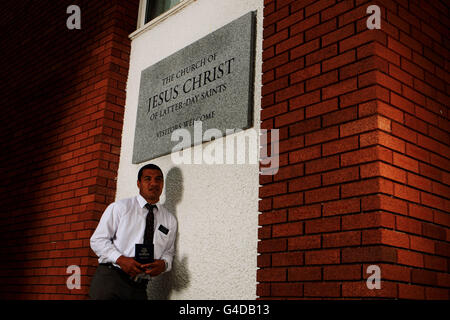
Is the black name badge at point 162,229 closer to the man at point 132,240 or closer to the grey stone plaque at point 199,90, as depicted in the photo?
the man at point 132,240

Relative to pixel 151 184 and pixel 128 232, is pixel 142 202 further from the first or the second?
pixel 128 232

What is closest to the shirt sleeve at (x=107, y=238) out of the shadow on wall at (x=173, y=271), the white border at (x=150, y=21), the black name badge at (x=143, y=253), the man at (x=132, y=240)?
the man at (x=132, y=240)

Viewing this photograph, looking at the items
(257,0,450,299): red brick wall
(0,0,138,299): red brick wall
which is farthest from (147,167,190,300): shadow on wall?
(257,0,450,299): red brick wall

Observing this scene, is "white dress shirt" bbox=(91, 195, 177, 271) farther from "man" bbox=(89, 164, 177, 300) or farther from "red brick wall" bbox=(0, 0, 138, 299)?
"red brick wall" bbox=(0, 0, 138, 299)

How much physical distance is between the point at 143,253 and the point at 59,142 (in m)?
2.32

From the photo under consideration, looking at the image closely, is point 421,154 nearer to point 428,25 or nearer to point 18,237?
point 428,25

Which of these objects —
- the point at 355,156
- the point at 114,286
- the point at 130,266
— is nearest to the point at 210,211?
the point at 130,266

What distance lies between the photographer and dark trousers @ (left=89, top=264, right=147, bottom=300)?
3.21 metres

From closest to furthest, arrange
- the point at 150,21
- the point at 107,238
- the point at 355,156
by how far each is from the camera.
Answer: the point at 355,156
the point at 107,238
the point at 150,21

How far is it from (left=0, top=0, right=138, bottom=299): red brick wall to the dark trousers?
81 centimetres

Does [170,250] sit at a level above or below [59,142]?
below

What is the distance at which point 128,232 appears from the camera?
11.1 ft
